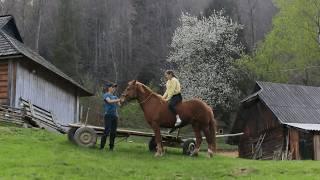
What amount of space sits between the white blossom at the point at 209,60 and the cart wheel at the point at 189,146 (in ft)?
110

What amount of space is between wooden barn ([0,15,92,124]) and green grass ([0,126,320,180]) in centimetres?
974

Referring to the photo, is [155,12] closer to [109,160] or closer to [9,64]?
[9,64]

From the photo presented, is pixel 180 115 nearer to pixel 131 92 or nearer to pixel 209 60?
pixel 131 92

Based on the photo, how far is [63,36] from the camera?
207ft

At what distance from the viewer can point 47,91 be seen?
102 feet

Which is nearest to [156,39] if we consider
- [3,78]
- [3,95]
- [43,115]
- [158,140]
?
[43,115]

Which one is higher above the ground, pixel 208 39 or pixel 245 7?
pixel 245 7

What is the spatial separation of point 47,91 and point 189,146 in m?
14.4

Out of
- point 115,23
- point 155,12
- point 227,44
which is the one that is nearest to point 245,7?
point 155,12

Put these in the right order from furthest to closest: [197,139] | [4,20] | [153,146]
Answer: [4,20] < [153,146] < [197,139]

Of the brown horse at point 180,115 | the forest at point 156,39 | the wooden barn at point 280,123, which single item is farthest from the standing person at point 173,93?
the forest at point 156,39

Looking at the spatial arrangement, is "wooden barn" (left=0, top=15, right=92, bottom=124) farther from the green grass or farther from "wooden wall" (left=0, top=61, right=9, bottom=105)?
the green grass

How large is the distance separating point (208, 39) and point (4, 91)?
3070 cm

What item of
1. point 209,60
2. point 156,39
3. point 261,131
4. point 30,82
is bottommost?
point 261,131
